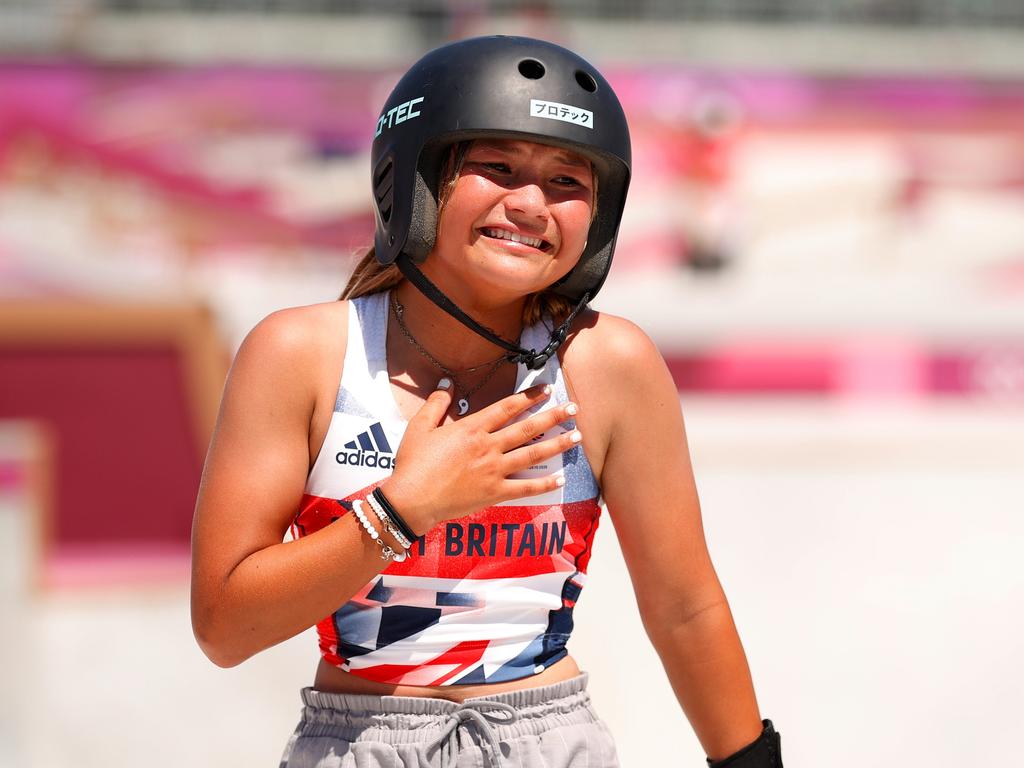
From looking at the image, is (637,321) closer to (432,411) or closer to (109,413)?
(109,413)

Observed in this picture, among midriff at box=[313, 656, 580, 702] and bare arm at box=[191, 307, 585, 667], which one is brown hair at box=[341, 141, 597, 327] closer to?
bare arm at box=[191, 307, 585, 667]

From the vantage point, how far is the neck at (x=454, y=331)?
211cm

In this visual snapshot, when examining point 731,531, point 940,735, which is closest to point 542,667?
point 940,735

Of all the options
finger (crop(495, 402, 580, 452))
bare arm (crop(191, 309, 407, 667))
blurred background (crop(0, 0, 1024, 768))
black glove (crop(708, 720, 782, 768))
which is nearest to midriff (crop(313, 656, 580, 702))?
bare arm (crop(191, 309, 407, 667))

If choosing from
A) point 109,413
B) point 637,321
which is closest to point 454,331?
point 109,413

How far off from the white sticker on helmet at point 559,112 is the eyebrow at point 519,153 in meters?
0.06

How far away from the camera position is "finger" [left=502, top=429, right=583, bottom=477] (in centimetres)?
186

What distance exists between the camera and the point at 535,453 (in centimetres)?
187

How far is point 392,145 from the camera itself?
2072 mm

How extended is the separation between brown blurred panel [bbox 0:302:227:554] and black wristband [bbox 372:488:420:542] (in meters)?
5.52

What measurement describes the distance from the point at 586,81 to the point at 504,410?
0.58 metres

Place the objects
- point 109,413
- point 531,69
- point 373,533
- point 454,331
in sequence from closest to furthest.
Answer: point 373,533
point 531,69
point 454,331
point 109,413

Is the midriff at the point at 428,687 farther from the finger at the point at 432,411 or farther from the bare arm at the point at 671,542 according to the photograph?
the finger at the point at 432,411

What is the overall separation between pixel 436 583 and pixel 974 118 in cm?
701
